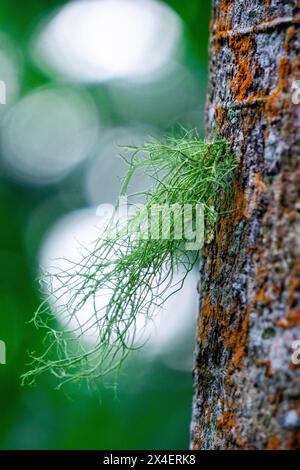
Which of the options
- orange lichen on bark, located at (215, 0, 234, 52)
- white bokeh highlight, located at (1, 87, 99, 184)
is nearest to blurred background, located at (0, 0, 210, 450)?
white bokeh highlight, located at (1, 87, 99, 184)

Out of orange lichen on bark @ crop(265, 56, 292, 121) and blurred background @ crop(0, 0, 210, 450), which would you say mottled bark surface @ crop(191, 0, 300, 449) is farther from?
blurred background @ crop(0, 0, 210, 450)

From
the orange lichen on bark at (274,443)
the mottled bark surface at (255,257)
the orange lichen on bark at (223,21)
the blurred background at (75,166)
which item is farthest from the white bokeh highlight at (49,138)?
the orange lichen on bark at (274,443)

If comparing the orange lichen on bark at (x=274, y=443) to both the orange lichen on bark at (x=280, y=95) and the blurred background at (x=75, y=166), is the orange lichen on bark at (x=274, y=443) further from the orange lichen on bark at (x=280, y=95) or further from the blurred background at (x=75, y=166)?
the blurred background at (x=75, y=166)

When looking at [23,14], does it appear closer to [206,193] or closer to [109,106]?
[109,106]

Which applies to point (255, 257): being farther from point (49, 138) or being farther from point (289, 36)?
point (49, 138)

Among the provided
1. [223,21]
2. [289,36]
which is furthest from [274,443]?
[223,21]
